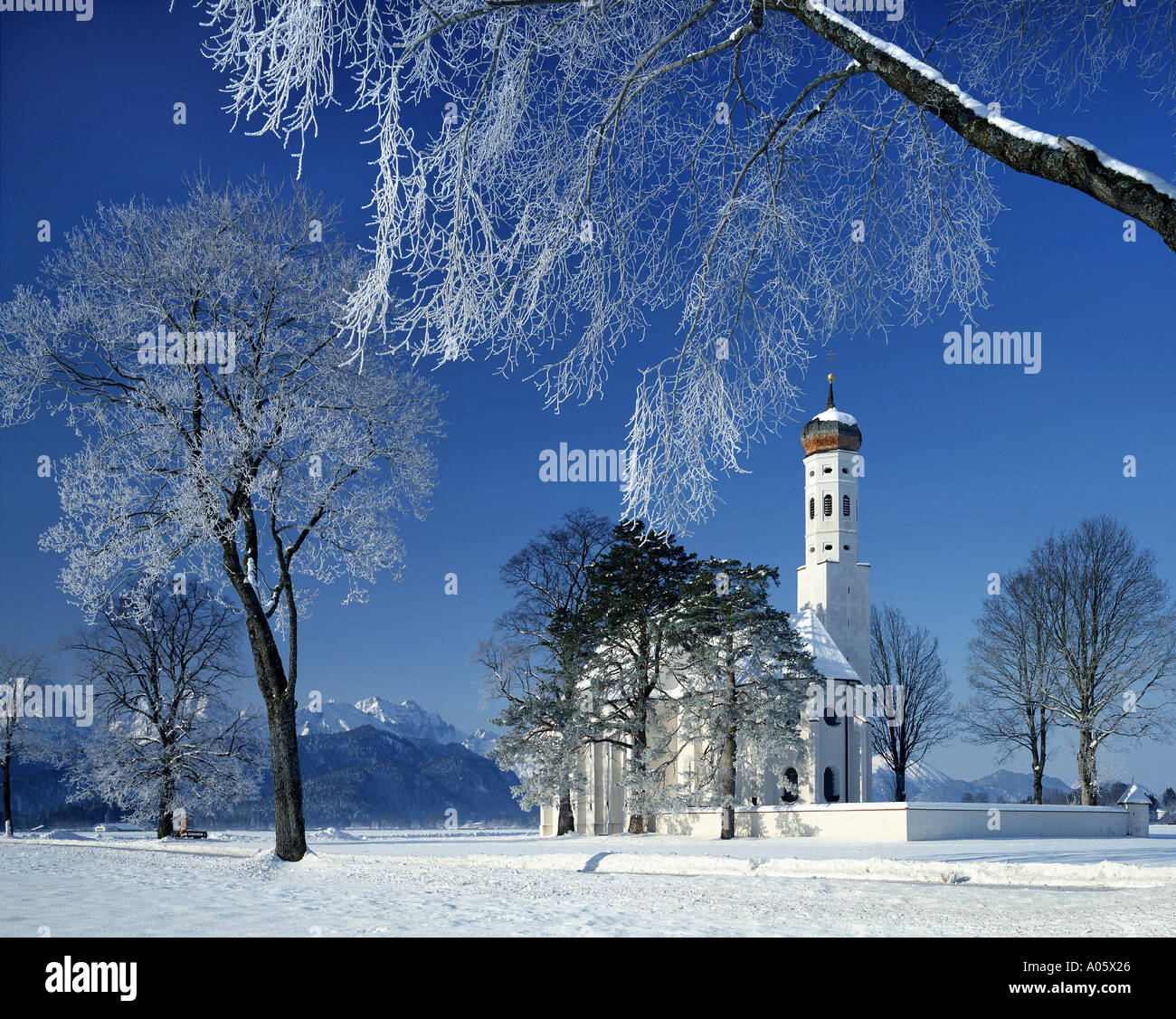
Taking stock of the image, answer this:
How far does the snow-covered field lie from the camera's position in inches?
336

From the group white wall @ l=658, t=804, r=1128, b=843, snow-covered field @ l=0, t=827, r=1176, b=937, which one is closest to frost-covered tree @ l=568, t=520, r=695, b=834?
white wall @ l=658, t=804, r=1128, b=843

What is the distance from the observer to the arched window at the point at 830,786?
44312 mm

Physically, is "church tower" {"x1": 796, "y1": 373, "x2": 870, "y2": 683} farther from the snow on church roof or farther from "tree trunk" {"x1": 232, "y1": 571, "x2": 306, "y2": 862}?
"tree trunk" {"x1": 232, "y1": 571, "x2": 306, "y2": 862}

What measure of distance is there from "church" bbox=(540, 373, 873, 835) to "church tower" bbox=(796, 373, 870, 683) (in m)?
0.05

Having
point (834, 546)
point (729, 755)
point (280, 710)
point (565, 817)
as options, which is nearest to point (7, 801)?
point (565, 817)

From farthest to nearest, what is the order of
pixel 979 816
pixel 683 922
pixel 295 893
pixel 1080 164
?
pixel 979 816
pixel 295 893
pixel 683 922
pixel 1080 164

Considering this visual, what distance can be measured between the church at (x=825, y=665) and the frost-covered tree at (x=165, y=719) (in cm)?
1359

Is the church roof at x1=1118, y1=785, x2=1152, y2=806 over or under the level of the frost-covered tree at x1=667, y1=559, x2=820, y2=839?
under

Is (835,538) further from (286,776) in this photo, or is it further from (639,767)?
(286,776)

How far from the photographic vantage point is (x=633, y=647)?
133 ft
